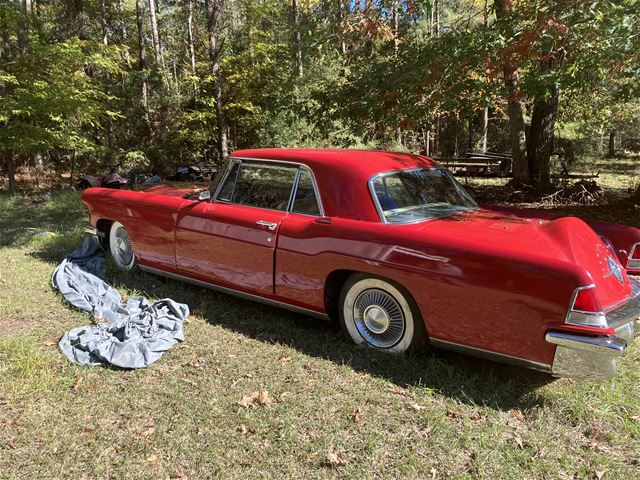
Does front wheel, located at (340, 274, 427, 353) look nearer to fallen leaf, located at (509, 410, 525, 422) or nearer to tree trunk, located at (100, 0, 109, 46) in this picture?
fallen leaf, located at (509, 410, 525, 422)

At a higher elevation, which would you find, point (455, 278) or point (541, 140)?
point (541, 140)

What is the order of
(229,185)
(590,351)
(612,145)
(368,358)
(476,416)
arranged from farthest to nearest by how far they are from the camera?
(612,145), (229,185), (368,358), (476,416), (590,351)

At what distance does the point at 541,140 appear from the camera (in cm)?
1194

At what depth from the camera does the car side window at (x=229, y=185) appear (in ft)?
14.9

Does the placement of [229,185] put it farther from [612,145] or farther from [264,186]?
[612,145]

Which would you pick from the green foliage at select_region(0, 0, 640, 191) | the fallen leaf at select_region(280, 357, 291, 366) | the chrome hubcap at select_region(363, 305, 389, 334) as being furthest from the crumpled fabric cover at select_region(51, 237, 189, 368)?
the green foliage at select_region(0, 0, 640, 191)

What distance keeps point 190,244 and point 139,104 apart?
18296 millimetres

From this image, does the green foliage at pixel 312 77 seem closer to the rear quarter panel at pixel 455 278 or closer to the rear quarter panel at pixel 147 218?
the rear quarter panel at pixel 455 278

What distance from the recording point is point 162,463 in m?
2.57

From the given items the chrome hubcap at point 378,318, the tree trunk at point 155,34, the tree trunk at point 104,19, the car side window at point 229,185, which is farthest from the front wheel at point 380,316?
the tree trunk at point 104,19

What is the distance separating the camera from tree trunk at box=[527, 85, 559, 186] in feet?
38.0

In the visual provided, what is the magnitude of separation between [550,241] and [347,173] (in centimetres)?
151

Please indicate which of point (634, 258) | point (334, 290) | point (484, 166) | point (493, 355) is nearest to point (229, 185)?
point (334, 290)

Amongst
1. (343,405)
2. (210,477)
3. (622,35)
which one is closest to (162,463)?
(210,477)
